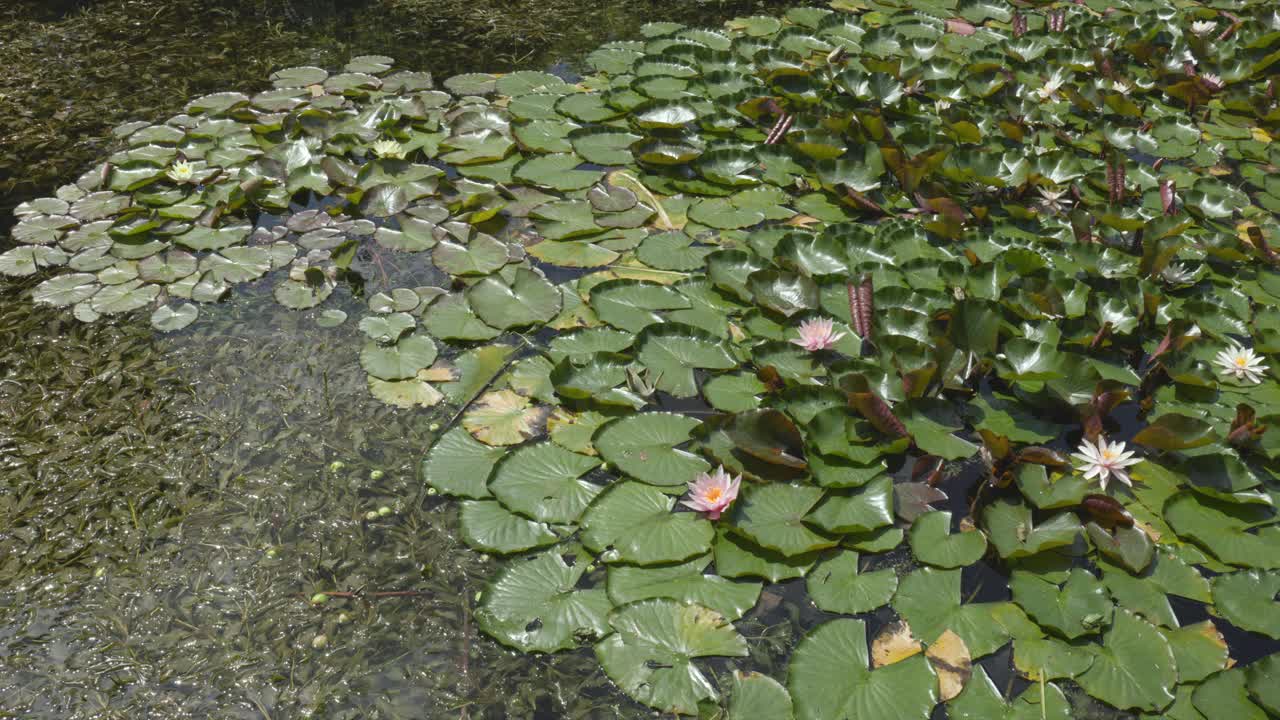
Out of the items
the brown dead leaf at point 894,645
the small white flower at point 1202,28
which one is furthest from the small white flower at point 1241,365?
the small white flower at point 1202,28

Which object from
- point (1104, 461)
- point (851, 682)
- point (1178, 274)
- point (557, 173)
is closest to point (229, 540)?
point (851, 682)

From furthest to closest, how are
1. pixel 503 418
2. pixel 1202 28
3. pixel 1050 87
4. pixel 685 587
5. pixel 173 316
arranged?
pixel 1202 28
pixel 1050 87
pixel 173 316
pixel 503 418
pixel 685 587

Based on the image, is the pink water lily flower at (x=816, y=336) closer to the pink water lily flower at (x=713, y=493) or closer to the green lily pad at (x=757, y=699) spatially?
the pink water lily flower at (x=713, y=493)

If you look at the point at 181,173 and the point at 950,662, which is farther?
the point at 181,173

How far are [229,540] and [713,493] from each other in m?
1.34

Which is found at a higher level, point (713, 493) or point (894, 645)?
point (713, 493)

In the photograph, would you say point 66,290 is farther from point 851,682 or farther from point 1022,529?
point 1022,529

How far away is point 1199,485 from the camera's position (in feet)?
8.21

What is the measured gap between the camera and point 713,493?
2350mm

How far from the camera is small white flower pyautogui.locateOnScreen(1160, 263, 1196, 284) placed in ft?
10.8

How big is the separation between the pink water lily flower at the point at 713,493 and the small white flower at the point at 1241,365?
70.9 inches

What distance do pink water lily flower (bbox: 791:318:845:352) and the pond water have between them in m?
0.99

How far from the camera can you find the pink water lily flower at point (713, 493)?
233 cm

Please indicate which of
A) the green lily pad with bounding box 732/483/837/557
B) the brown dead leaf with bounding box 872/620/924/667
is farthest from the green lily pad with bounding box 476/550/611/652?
the brown dead leaf with bounding box 872/620/924/667
